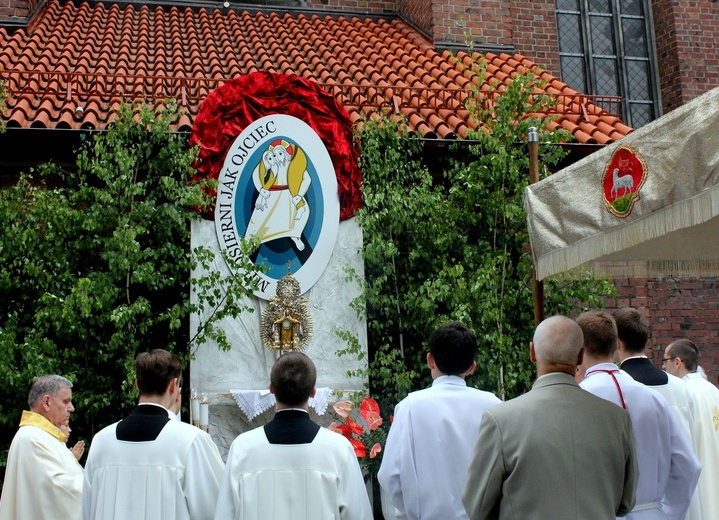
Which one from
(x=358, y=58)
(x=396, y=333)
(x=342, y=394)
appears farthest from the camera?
(x=358, y=58)

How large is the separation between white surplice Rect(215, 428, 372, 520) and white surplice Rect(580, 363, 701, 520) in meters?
1.34

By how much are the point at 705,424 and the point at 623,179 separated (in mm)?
2123

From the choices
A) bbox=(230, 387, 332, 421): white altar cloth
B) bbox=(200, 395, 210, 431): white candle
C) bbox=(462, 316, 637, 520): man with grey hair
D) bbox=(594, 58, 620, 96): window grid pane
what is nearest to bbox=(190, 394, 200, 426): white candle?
bbox=(200, 395, 210, 431): white candle

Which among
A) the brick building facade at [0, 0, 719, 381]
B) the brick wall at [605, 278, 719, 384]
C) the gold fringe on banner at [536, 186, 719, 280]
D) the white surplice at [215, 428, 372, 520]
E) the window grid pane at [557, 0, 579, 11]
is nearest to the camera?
the white surplice at [215, 428, 372, 520]

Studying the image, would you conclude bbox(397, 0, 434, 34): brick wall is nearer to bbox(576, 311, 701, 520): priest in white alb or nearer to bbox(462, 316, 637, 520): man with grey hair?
bbox(576, 311, 701, 520): priest in white alb

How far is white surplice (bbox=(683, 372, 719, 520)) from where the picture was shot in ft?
20.5

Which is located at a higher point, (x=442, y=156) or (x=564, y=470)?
(x=442, y=156)

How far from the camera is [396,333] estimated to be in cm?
964

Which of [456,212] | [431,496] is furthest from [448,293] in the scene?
[431,496]

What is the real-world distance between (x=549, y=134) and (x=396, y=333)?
99.4 inches

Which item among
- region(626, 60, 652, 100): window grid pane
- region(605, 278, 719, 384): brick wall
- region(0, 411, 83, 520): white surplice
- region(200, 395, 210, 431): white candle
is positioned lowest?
region(0, 411, 83, 520): white surplice

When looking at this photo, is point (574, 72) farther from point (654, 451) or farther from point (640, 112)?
point (654, 451)

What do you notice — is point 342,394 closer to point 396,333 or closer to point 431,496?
point 396,333

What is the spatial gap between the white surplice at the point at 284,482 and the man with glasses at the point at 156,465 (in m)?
0.38
